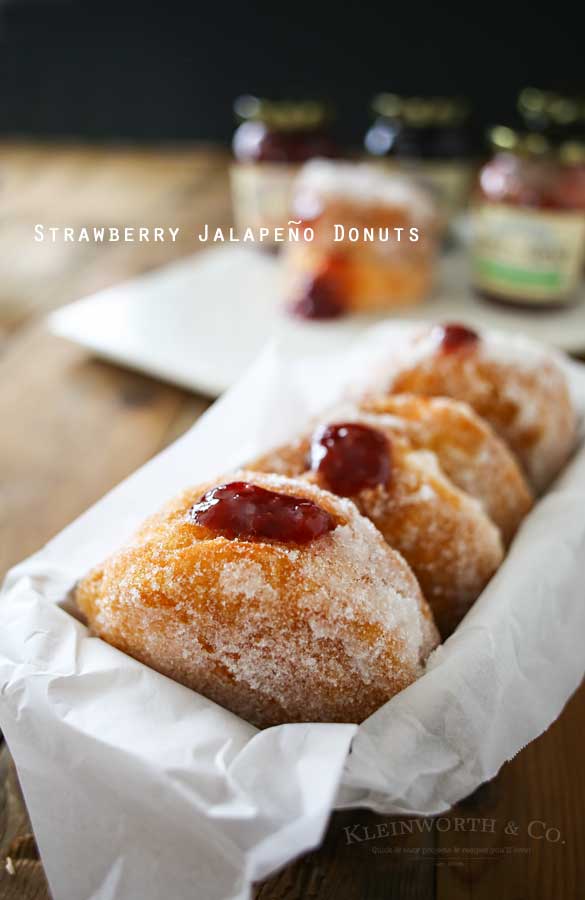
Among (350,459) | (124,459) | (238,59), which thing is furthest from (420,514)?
(238,59)

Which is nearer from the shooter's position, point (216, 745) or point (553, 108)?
point (216, 745)

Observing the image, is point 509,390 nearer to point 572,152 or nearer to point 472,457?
point 472,457

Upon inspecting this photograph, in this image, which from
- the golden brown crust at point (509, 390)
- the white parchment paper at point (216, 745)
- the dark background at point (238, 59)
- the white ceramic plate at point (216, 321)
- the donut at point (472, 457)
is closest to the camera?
the white parchment paper at point (216, 745)

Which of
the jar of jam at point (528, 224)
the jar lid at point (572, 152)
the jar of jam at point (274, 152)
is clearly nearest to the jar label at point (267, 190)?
the jar of jam at point (274, 152)

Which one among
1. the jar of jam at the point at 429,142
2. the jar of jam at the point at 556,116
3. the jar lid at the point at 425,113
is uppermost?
the jar of jam at the point at 556,116

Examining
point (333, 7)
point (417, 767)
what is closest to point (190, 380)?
point (417, 767)

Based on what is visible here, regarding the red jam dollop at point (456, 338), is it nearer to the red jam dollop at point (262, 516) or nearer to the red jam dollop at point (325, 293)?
the red jam dollop at point (262, 516)

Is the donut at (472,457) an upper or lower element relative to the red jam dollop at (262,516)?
lower

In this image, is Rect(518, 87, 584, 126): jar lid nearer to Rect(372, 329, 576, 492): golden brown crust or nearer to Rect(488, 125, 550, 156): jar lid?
Rect(488, 125, 550, 156): jar lid
